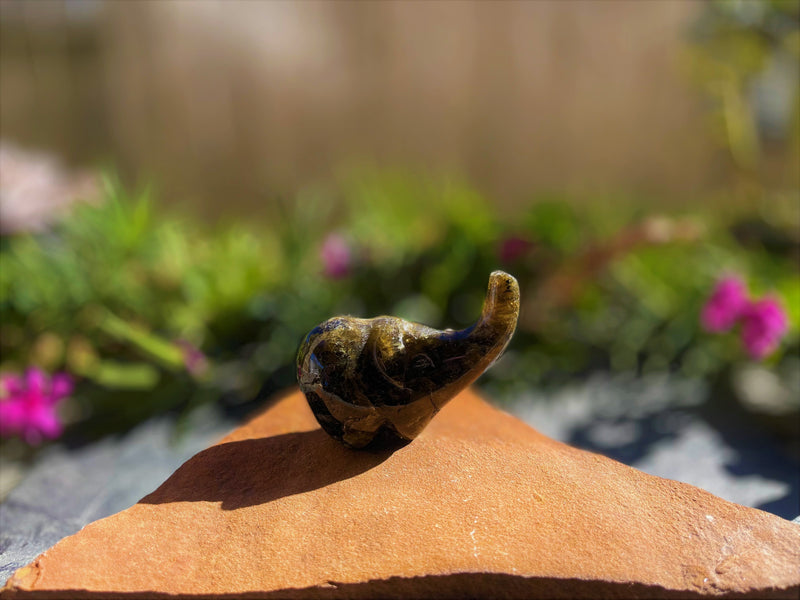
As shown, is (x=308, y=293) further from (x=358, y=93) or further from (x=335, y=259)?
(x=358, y=93)

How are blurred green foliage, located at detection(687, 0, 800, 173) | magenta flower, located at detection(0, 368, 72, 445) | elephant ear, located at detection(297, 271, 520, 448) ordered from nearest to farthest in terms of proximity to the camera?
elephant ear, located at detection(297, 271, 520, 448) < magenta flower, located at detection(0, 368, 72, 445) < blurred green foliage, located at detection(687, 0, 800, 173)

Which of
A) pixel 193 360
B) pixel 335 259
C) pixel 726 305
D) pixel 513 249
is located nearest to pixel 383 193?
pixel 335 259

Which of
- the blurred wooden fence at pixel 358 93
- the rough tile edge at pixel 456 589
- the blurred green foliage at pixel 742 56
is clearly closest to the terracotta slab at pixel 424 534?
the rough tile edge at pixel 456 589

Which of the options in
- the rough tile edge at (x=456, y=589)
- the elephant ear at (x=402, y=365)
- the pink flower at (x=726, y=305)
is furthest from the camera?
the pink flower at (x=726, y=305)

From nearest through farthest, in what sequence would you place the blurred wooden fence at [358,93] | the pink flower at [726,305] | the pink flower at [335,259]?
the pink flower at [726,305] → the pink flower at [335,259] → the blurred wooden fence at [358,93]

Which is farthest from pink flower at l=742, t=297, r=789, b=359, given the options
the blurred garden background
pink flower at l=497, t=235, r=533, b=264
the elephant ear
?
the elephant ear

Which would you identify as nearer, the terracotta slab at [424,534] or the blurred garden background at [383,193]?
the terracotta slab at [424,534]

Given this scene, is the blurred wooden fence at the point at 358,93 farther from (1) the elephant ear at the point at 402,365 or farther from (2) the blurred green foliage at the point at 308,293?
(1) the elephant ear at the point at 402,365

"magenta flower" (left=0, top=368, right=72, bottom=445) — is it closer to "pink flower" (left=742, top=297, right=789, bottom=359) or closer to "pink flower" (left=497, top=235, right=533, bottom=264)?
"pink flower" (left=497, top=235, right=533, bottom=264)
